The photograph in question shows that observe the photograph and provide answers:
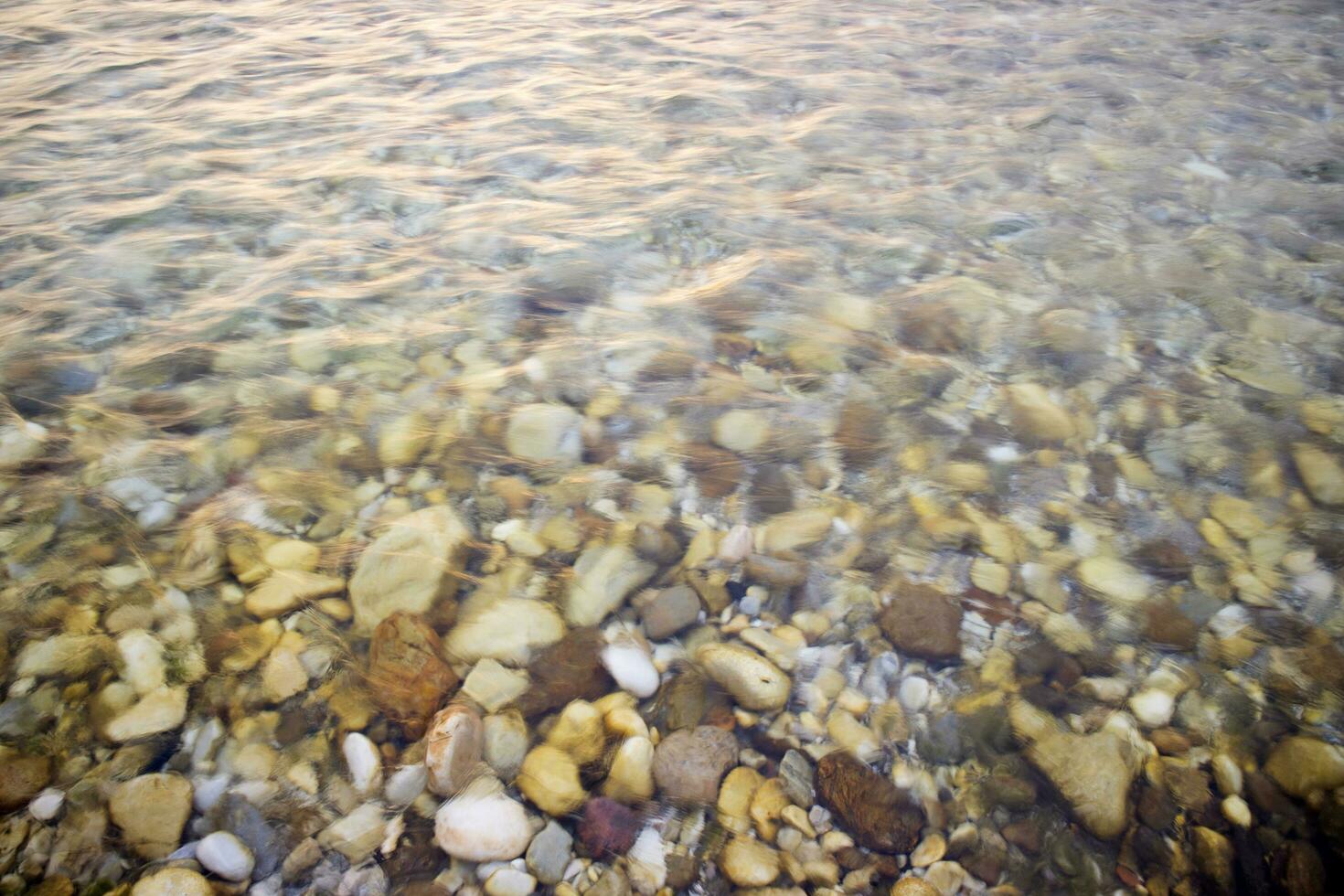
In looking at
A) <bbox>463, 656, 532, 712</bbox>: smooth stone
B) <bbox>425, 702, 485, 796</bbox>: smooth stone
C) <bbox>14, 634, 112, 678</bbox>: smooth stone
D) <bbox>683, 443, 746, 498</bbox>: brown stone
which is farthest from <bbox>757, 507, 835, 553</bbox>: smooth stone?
<bbox>14, 634, 112, 678</bbox>: smooth stone

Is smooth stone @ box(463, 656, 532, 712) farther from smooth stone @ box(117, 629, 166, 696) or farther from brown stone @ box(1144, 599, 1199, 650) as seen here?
brown stone @ box(1144, 599, 1199, 650)

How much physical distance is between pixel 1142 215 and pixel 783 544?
2.41 meters

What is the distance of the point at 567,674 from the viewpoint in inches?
70.2

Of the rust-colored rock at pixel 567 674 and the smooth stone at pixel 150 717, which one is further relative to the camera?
the rust-colored rock at pixel 567 674

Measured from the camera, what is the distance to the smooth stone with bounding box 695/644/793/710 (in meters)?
1.74

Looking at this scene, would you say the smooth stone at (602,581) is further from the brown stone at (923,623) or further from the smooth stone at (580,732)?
the brown stone at (923,623)

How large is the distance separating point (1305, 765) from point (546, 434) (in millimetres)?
1942

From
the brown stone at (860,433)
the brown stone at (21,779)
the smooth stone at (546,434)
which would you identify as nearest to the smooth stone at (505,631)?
the smooth stone at (546,434)

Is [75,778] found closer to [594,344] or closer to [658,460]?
[658,460]

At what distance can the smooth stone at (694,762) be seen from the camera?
1.61m

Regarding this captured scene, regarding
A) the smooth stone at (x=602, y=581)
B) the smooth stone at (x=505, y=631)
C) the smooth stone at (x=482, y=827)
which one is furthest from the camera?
the smooth stone at (x=602, y=581)

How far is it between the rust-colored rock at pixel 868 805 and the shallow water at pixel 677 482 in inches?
0.4

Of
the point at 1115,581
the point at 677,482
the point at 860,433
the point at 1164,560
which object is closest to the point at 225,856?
the point at 677,482

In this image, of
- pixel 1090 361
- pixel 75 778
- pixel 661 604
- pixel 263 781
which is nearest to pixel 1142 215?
pixel 1090 361
